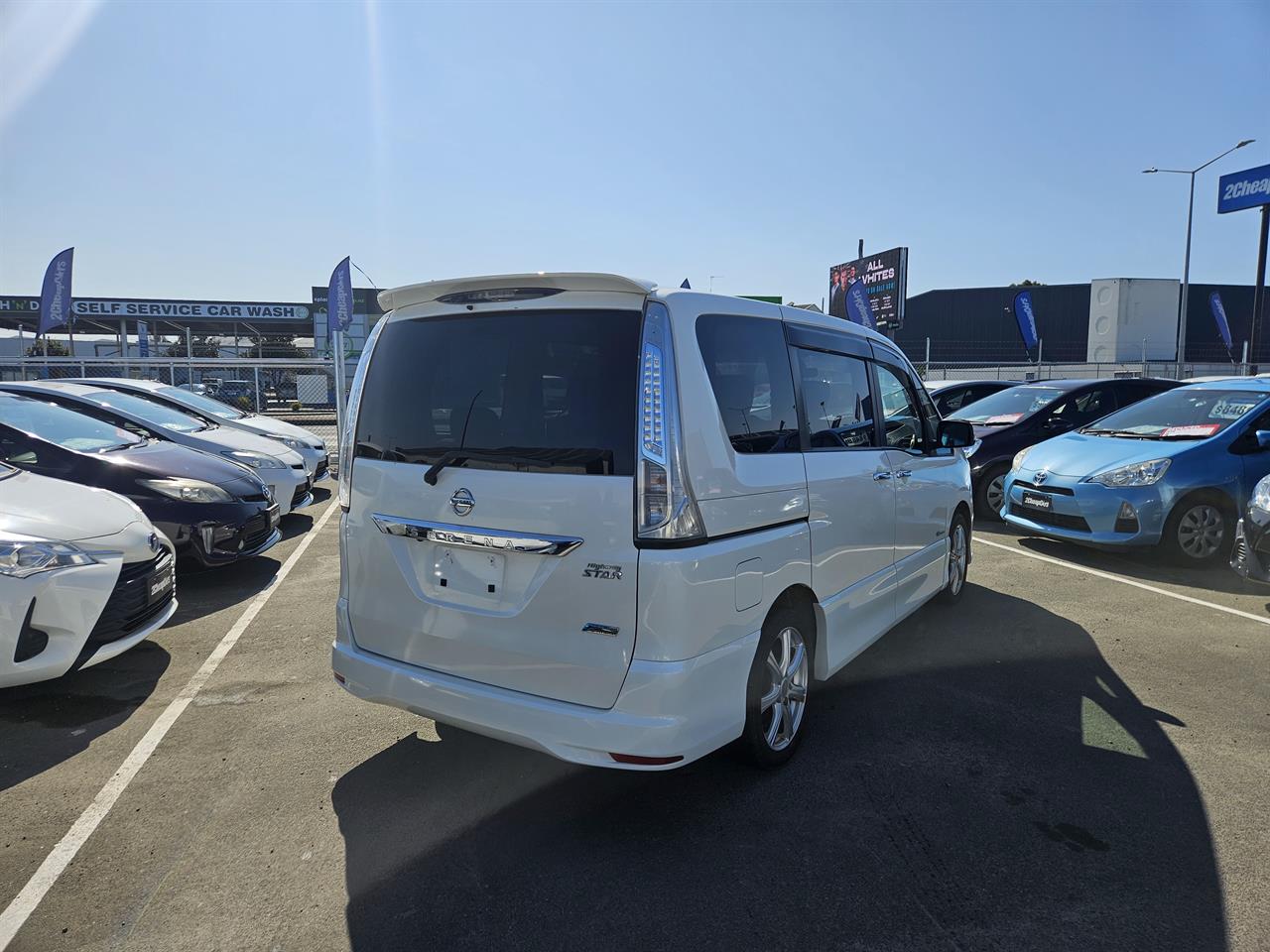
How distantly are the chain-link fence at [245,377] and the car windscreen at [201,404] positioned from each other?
4.47 meters

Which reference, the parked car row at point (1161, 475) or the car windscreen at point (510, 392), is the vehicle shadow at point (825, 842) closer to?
the car windscreen at point (510, 392)

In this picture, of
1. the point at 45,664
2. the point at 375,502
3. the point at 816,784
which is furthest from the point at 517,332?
the point at 45,664

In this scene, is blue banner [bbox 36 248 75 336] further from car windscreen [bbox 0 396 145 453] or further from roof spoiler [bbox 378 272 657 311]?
roof spoiler [bbox 378 272 657 311]

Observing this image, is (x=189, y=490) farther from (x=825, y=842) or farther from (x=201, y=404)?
(x=825, y=842)

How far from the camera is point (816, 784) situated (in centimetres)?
331

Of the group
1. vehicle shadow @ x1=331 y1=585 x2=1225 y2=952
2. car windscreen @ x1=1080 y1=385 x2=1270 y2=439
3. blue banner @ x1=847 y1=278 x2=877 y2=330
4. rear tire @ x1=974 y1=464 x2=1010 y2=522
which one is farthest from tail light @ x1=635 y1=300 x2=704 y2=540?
blue banner @ x1=847 y1=278 x2=877 y2=330

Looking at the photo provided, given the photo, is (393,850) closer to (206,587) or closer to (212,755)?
(212,755)

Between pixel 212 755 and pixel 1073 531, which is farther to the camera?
A: pixel 1073 531

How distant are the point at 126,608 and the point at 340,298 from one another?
12.9 metres

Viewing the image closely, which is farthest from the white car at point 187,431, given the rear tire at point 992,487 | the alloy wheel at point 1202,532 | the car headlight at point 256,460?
the alloy wheel at point 1202,532

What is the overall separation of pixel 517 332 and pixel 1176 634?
194 inches

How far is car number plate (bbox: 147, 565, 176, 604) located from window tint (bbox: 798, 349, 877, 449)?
3.76 meters

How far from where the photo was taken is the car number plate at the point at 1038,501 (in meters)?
7.51

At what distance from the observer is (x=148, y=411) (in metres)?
8.78
